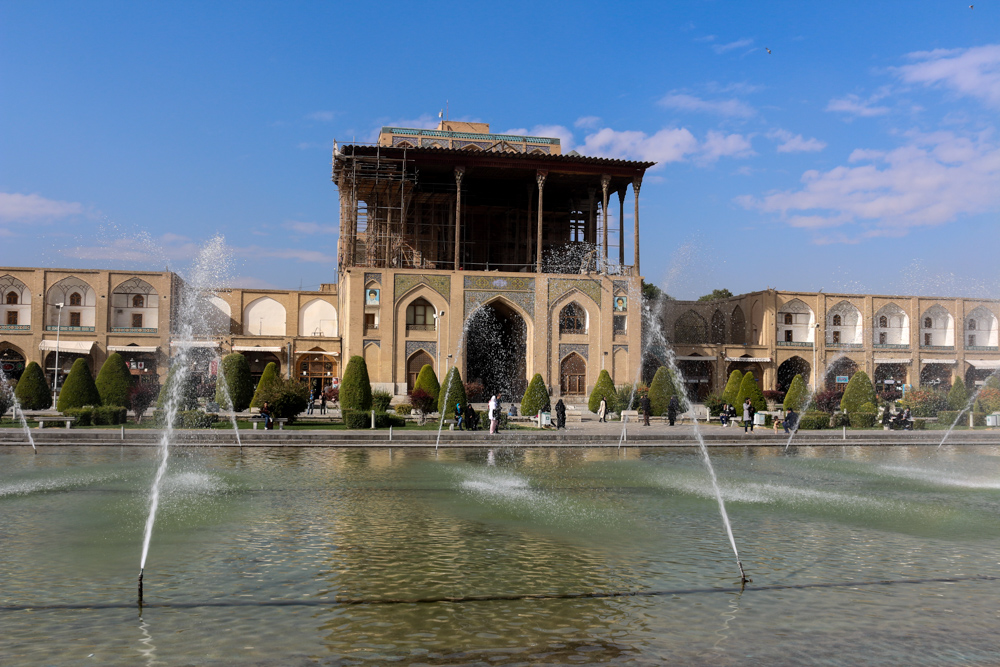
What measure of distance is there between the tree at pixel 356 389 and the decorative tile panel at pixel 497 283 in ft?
38.2

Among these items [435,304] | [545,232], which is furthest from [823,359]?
[435,304]

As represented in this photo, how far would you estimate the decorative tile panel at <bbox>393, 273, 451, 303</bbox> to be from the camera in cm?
3328

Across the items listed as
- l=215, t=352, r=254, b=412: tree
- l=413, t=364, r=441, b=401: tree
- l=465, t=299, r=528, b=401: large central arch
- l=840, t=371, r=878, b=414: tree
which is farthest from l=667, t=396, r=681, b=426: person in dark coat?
l=215, t=352, r=254, b=412: tree

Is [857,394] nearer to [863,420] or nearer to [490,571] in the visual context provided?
[863,420]

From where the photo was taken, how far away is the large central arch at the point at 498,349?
34.6 m

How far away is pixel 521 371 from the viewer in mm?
34781

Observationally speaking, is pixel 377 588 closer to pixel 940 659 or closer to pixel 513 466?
pixel 940 659

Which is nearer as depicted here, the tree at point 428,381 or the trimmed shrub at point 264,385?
the trimmed shrub at point 264,385

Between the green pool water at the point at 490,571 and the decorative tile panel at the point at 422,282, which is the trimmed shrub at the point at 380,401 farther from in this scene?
the green pool water at the point at 490,571

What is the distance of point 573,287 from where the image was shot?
34031 mm

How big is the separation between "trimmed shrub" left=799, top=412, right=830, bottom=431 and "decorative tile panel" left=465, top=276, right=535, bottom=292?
14.3 meters

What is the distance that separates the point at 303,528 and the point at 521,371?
27082mm

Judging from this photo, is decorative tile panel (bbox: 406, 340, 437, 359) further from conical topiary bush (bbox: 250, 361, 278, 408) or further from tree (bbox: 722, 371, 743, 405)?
tree (bbox: 722, 371, 743, 405)

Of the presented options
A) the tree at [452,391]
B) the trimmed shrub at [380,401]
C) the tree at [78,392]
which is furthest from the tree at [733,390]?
the tree at [78,392]
